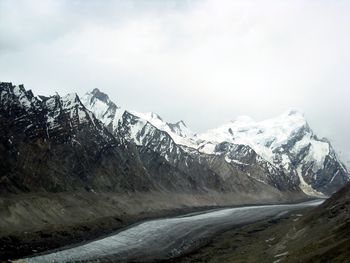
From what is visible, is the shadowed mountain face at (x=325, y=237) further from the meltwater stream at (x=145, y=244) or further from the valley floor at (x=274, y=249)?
the meltwater stream at (x=145, y=244)

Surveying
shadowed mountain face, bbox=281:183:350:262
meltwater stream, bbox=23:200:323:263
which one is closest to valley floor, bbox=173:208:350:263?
shadowed mountain face, bbox=281:183:350:262

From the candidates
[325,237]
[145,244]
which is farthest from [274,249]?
[145,244]

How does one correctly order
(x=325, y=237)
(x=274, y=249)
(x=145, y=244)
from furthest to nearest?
(x=145, y=244) < (x=274, y=249) < (x=325, y=237)

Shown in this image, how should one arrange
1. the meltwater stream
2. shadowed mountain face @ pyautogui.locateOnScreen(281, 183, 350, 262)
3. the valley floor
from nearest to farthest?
shadowed mountain face @ pyautogui.locateOnScreen(281, 183, 350, 262) < the valley floor < the meltwater stream

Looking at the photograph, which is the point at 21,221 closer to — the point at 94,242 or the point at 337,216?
the point at 94,242

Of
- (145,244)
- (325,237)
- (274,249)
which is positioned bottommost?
(274,249)

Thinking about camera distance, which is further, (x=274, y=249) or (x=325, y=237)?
(x=274, y=249)

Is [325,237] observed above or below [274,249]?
above

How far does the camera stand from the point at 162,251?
122m

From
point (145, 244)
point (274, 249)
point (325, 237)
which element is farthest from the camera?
point (145, 244)

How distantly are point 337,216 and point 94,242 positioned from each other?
52.8 m

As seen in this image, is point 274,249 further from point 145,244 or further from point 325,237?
point 145,244

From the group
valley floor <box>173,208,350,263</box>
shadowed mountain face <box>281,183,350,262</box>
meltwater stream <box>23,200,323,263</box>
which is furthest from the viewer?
meltwater stream <box>23,200,323,263</box>

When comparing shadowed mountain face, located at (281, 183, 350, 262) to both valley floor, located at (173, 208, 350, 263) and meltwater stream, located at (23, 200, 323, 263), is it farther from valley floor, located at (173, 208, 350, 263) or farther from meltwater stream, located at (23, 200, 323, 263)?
meltwater stream, located at (23, 200, 323, 263)
